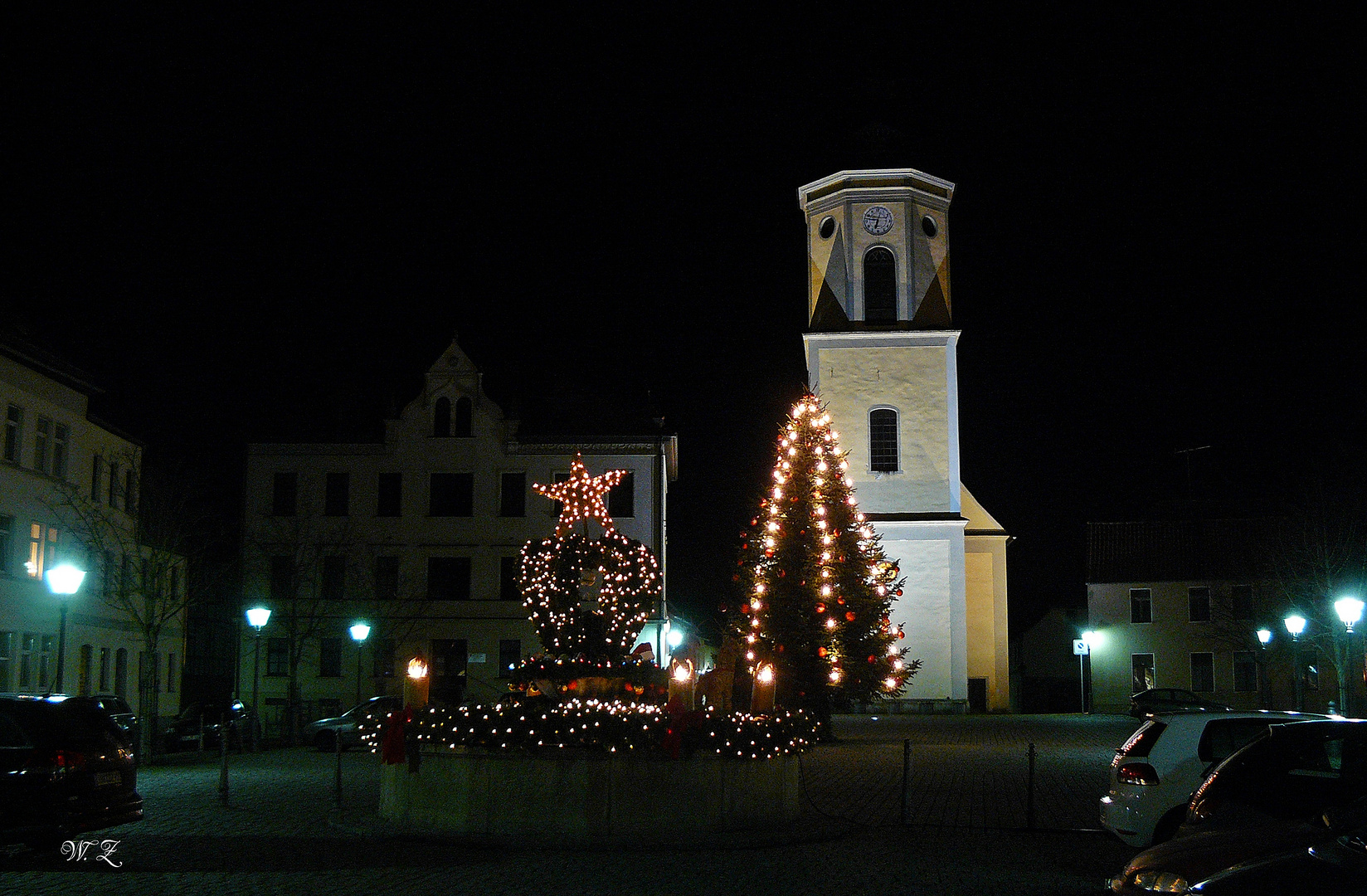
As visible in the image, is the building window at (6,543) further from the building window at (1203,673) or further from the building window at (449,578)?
the building window at (1203,673)

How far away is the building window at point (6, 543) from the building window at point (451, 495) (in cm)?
1816

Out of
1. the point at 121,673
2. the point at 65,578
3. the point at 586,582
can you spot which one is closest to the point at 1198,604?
the point at 121,673

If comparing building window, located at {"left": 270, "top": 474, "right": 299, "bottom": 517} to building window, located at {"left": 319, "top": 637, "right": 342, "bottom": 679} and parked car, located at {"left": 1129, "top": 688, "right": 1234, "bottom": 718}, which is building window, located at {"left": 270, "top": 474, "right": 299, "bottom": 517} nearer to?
building window, located at {"left": 319, "top": 637, "right": 342, "bottom": 679}

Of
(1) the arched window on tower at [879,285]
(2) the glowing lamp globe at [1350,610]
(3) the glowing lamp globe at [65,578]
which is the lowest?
(2) the glowing lamp globe at [1350,610]

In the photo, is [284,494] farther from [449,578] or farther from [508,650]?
[508,650]

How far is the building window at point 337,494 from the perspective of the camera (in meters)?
51.9

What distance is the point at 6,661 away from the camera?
34.2m

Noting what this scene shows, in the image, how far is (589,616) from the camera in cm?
1933

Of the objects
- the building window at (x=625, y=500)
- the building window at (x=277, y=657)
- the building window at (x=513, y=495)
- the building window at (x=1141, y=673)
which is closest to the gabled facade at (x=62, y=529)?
the building window at (x=277, y=657)

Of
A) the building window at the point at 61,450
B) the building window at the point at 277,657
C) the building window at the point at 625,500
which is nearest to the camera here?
the building window at the point at 61,450

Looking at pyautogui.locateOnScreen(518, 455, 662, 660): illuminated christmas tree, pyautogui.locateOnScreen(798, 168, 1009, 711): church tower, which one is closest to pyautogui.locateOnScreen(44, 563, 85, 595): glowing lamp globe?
pyautogui.locateOnScreen(518, 455, 662, 660): illuminated christmas tree

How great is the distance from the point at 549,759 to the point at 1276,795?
734 centimetres

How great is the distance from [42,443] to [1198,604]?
153 feet

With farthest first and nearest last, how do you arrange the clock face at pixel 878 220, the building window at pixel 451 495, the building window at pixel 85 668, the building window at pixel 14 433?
1. the building window at pixel 451 495
2. the clock face at pixel 878 220
3. the building window at pixel 85 668
4. the building window at pixel 14 433
